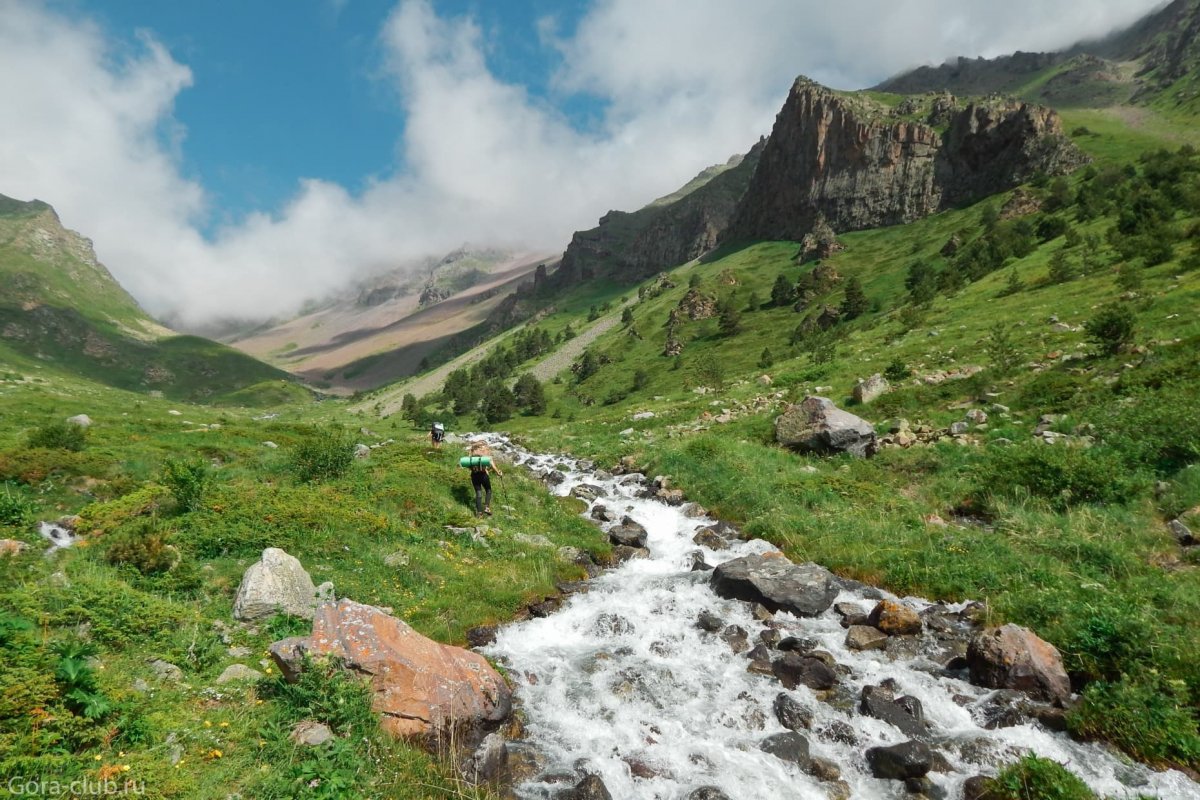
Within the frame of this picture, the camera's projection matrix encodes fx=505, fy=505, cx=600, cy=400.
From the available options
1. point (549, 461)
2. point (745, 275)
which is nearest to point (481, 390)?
point (549, 461)

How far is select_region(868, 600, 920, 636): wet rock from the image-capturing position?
1151 cm

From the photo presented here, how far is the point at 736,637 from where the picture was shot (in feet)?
39.9

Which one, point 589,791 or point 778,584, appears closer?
point 589,791

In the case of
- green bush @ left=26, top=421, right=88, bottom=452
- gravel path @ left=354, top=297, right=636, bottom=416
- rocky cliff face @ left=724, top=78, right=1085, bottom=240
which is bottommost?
gravel path @ left=354, top=297, right=636, bottom=416

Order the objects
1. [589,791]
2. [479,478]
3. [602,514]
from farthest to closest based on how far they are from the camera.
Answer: [602,514]
[479,478]
[589,791]

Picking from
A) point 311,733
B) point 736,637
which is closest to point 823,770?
point 736,637

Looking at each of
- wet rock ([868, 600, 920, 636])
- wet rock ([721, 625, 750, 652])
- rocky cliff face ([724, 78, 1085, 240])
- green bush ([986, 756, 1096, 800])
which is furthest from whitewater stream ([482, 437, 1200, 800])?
rocky cliff face ([724, 78, 1085, 240])

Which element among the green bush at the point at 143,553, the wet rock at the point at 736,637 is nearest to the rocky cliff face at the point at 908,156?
the wet rock at the point at 736,637

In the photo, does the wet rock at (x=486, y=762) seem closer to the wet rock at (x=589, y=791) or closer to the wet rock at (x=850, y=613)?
the wet rock at (x=589, y=791)

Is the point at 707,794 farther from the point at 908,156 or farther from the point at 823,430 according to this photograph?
the point at 908,156

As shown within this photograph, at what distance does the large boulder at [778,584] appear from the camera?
13117 mm

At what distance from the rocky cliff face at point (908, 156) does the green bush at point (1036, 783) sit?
16611cm

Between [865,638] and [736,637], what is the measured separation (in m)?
2.83

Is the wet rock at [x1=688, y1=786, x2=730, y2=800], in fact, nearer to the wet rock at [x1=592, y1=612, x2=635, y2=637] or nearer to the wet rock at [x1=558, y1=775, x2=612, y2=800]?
the wet rock at [x1=558, y1=775, x2=612, y2=800]
